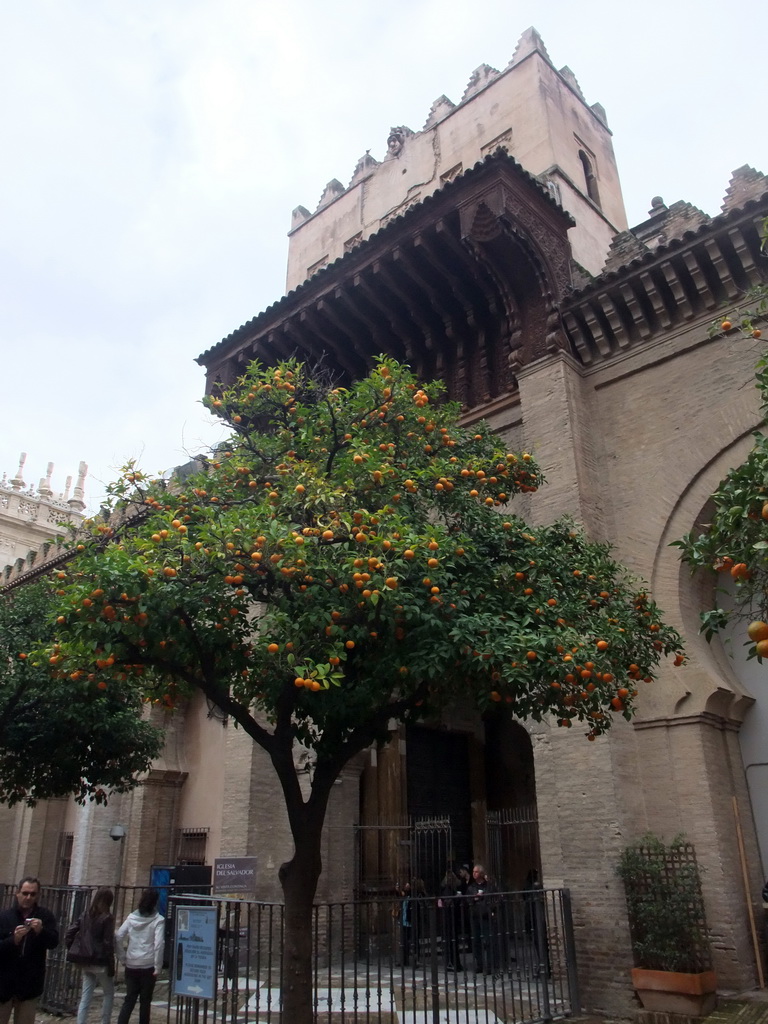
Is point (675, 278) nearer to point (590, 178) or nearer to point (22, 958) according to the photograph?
point (590, 178)

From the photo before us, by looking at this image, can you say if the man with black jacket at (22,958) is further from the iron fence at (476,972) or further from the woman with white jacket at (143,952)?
the iron fence at (476,972)

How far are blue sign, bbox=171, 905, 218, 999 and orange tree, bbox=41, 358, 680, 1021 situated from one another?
88 cm

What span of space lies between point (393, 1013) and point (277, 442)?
4.97 m

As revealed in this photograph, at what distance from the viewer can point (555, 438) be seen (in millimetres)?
10070

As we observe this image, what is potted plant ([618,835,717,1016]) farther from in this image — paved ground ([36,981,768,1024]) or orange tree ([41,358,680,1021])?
orange tree ([41,358,680,1021])

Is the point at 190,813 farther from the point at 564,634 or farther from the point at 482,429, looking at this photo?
the point at 564,634

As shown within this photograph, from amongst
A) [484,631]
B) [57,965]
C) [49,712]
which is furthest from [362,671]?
[49,712]

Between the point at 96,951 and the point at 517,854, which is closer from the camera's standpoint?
the point at 96,951

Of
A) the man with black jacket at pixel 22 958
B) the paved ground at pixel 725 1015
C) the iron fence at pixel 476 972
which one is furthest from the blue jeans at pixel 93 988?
the man with black jacket at pixel 22 958

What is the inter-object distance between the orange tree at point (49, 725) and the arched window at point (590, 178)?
37.1 feet

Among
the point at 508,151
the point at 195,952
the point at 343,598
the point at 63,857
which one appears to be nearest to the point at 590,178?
the point at 508,151

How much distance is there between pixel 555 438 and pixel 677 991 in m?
5.91

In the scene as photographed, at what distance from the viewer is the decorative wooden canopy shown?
10750mm

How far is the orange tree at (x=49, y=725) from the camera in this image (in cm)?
1005
